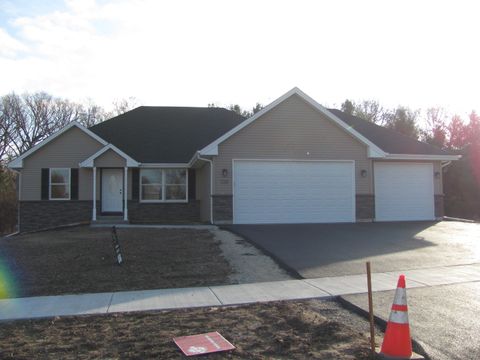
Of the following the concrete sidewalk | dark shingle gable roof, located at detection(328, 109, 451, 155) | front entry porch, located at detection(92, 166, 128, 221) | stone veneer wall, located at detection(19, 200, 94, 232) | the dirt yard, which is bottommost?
the dirt yard

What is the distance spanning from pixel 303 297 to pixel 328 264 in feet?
9.37

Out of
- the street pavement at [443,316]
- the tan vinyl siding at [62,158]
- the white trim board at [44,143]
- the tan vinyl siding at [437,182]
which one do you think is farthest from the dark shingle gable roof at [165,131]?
the street pavement at [443,316]

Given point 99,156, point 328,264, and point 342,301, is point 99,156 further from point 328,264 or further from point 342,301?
point 342,301

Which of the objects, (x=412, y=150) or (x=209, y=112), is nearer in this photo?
(x=412, y=150)

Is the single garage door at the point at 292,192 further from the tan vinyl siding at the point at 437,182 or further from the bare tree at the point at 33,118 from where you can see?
the bare tree at the point at 33,118

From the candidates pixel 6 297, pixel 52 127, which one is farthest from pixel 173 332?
pixel 52 127

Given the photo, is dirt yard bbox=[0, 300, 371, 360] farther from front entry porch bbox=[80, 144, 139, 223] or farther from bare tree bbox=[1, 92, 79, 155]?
bare tree bbox=[1, 92, 79, 155]

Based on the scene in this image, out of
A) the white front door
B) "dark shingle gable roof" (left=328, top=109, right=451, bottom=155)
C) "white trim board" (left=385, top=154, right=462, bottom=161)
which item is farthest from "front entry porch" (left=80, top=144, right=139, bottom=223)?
"white trim board" (left=385, top=154, right=462, bottom=161)

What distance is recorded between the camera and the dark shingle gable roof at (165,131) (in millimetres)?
22359

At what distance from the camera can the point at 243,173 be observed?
1814cm

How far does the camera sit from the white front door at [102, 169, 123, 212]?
21.5 m

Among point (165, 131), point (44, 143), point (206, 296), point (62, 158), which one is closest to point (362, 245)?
point (206, 296)

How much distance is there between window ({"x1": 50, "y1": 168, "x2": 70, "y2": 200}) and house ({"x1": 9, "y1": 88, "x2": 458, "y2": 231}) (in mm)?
46

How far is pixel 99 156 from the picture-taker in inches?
805
